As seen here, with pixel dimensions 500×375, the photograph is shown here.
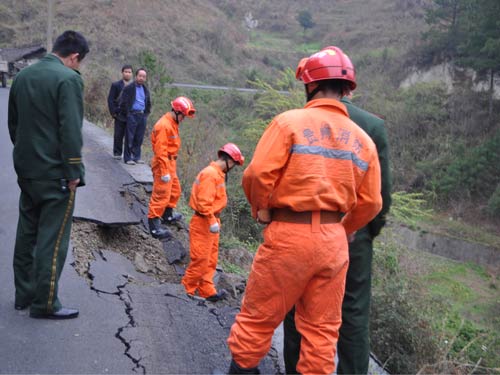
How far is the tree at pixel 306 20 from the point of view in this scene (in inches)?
2469

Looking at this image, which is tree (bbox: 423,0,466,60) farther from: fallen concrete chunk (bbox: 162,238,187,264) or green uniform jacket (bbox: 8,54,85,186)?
green uniform jacket (bbox: 8,54,85,186)

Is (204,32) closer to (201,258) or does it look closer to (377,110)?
(377,110)

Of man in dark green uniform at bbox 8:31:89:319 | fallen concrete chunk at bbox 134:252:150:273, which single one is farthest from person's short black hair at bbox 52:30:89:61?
fallen concrete chunk at bbox 134:252:150:273

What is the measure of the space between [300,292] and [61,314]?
206 centimetres

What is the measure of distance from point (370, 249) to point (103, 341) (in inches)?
79.5

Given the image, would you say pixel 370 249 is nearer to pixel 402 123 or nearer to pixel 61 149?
pixel 61 149

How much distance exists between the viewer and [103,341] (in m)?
4.14

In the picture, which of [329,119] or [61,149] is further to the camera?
[61,149]

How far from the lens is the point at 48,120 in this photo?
405 centimetres

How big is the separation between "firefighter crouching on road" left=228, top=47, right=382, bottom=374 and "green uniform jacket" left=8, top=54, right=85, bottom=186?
149 centimetres

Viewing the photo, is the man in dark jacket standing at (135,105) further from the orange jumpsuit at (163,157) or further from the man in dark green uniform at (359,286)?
the man in dark green uniform at (359,286)

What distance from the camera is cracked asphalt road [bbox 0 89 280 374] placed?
12.6ft

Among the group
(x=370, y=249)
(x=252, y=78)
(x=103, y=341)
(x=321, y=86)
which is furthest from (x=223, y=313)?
(x=252, y=78)

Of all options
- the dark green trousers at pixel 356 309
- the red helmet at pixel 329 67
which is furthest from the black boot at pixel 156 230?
the red helmet at pixel 329 67
